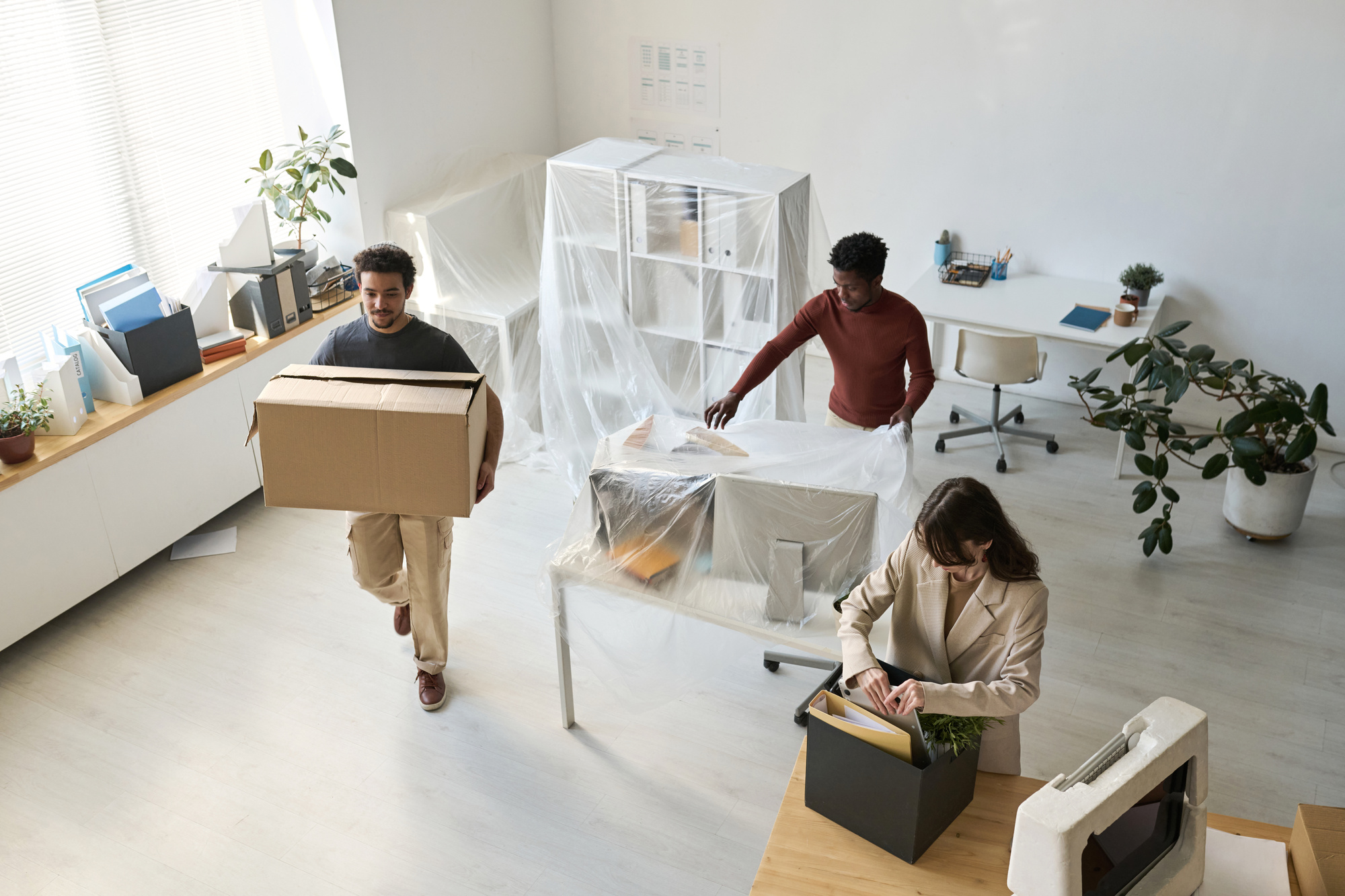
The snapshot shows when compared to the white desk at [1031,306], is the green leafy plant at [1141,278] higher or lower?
higher

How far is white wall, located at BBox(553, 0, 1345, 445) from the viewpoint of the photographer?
13.4ft

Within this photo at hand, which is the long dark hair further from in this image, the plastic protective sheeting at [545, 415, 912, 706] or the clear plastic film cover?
the clear plastic film cover

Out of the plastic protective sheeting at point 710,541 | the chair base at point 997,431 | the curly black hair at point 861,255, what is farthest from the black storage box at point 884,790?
the chair base at point 997,431

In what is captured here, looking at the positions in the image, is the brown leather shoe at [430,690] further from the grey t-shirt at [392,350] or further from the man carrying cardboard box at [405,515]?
the grey t-shirt at [392,350]

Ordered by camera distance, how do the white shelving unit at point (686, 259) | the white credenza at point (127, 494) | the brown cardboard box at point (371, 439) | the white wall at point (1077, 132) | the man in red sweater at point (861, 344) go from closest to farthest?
the brown cardboard box at point (371, 439), the man in red sweater at point (861, 344), the white credenza at point (127, 494), the white shelving unit at point (686, 259), the white wall at point (1077, 132)

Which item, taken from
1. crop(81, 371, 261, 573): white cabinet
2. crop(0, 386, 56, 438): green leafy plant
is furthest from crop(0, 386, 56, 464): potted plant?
crop(81, 371, 261, 573): white cabinet

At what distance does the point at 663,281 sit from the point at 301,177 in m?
1.53

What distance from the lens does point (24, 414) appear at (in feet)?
10.7

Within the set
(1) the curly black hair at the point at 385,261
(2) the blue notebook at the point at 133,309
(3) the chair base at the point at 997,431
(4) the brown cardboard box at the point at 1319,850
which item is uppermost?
(1) the curly black hair at the point at 385,261

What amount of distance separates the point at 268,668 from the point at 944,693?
7.89 ft

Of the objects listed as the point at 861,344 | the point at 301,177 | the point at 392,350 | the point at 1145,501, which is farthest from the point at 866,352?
the point at 301,177

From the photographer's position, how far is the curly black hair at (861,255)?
3008 mm

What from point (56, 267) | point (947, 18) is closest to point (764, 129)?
point (947, 18)

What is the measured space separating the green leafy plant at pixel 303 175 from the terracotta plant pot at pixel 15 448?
1.35 meters
